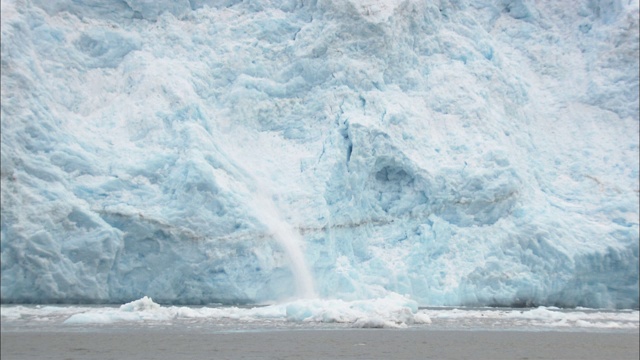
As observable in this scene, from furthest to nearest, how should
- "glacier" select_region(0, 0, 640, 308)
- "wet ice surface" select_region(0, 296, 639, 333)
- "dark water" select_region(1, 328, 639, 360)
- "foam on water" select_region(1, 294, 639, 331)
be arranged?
"glacier" select_region(0, 0, 640, 308)
"foam on water" select_region(1, 294, 639, 331)
"wet ice surface" select_region(0, 296, 639, 333)
"dark water" select_region(1, 328, 639, 360)

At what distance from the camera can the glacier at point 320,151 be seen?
39.7 ft

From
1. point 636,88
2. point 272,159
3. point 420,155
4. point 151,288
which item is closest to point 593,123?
point 636,88

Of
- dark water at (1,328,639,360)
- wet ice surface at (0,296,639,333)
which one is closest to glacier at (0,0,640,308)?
wet ice surface at (0,296,639,333)

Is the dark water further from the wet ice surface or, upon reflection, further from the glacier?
the glacier

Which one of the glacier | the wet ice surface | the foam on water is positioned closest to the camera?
the wet ice surface

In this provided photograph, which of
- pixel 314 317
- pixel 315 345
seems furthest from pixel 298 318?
pixel 315 345

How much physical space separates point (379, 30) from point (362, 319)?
216 inches

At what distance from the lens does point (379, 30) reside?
1464cm

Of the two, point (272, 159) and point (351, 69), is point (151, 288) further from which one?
point (351, 69)

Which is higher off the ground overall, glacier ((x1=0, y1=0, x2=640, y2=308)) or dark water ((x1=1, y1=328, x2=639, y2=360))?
glacier ((x1=0, y1=0, x2=640, y2=308))

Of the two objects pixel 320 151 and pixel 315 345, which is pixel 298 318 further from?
pixel 320 151

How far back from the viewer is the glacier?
1210 centimetres

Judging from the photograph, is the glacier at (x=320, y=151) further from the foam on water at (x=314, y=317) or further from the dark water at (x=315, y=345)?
the dark water at (x=315, y=345)

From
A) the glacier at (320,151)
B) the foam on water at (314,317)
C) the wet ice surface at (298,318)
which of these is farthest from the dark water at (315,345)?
the glacier at (320,151)
